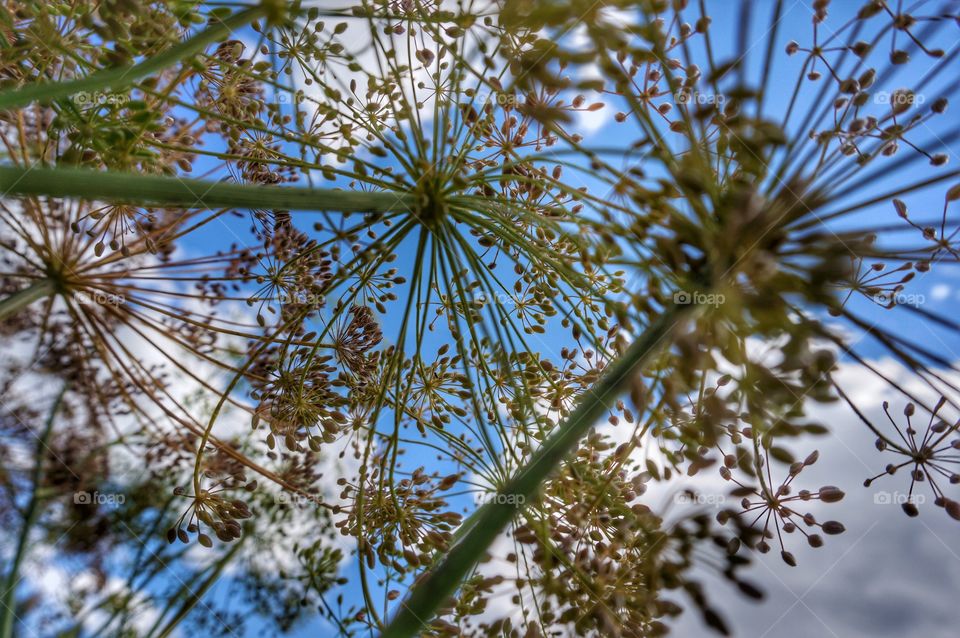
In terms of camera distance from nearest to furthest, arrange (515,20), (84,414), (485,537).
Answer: (485,537)
(515,20)
(84,414)

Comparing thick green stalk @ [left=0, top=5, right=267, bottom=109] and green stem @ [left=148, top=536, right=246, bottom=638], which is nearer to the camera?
thick green stalk @ [left=0, top=5, right=267, bottom=109]

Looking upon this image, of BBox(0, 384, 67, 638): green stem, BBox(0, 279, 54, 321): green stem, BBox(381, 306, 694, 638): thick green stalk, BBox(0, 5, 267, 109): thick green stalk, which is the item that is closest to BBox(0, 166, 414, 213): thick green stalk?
BBox(0, 5, 267, 109): thick green stalk

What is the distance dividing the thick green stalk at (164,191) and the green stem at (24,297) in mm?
1893

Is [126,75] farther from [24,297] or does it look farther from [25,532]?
[25,532]

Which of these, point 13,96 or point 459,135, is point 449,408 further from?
point 13,96

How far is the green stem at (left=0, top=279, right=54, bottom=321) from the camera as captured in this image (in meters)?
3.11

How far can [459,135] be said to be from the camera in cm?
274

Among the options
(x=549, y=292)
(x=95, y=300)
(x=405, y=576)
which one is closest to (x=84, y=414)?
(x=95, y=300)

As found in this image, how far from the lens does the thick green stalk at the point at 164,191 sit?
162cm

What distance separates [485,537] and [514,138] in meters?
2.37

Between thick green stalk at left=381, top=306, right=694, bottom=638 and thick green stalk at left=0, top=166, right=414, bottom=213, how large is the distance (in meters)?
1.00

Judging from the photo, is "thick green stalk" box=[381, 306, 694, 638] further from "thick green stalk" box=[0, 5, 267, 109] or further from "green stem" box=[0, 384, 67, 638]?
"green stem" box=[0, 384, 67, 638]

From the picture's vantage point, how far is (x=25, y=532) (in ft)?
14.7

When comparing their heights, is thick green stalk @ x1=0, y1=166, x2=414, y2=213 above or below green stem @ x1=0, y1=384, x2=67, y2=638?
above
